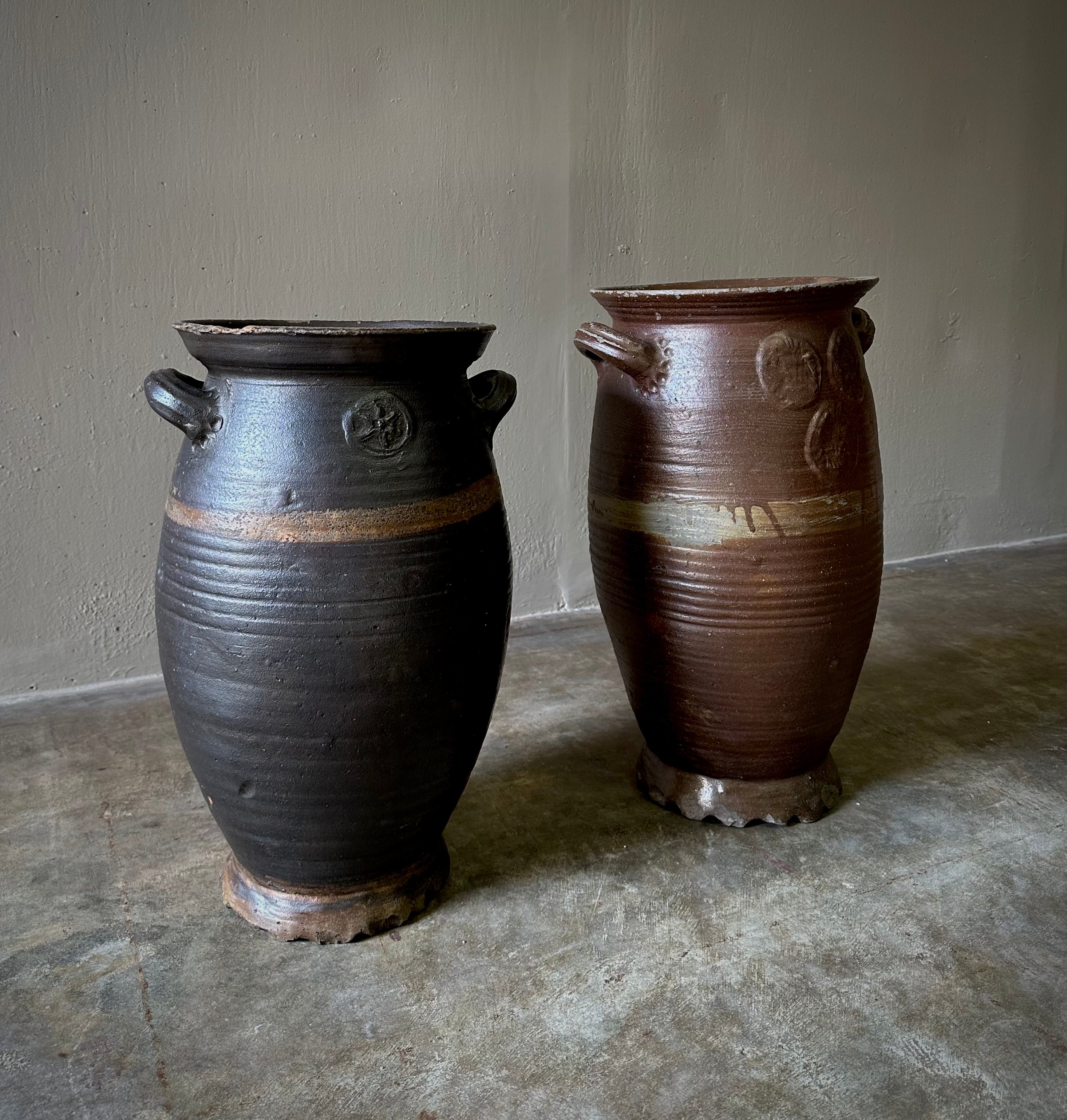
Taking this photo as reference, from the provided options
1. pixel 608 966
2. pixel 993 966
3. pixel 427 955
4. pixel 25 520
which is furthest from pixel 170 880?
pixel 993 966

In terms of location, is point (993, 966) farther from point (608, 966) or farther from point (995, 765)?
point (995, 765)

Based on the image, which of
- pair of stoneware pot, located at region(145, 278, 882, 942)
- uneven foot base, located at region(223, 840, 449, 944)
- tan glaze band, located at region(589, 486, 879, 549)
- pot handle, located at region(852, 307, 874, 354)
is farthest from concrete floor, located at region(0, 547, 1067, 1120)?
pot handle, located at region(852, 307, 874, 354)

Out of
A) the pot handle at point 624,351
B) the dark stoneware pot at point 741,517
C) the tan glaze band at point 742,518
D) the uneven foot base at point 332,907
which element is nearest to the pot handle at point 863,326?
the dark stoneware pot at point 741,517

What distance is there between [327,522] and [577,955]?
2.85ft

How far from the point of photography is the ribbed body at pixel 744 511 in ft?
7.23

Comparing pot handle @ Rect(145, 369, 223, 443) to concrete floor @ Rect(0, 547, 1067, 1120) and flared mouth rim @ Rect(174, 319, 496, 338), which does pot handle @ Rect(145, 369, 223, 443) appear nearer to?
flared mouth rim @ Rect(174, 319, 496, 338)

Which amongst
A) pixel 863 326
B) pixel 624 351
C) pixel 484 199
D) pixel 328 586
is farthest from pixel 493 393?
pixel 484 199

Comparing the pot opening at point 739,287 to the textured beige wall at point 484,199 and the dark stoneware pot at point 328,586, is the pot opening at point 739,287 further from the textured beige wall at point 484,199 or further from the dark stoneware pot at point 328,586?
the textured beige wall at point 484,199

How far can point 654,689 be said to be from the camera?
2.43 metres

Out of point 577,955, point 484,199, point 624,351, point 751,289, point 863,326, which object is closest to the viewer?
point 577,955

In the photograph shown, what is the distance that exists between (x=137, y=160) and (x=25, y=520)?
98 centimetres

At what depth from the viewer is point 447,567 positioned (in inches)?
74.8

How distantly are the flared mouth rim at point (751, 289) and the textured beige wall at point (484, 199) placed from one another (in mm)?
1051

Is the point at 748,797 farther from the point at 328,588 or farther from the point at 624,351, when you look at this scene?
the point at 328,588
